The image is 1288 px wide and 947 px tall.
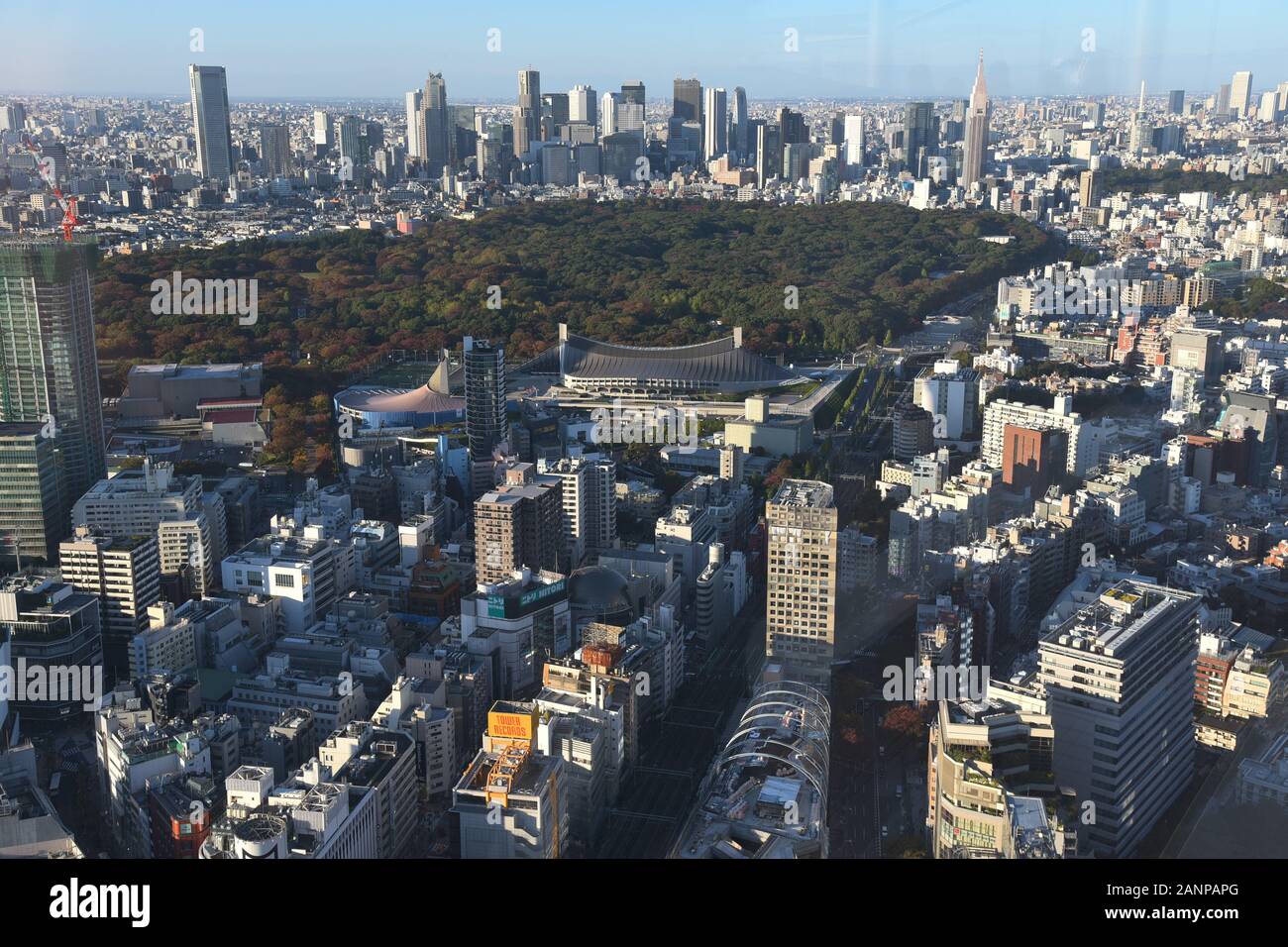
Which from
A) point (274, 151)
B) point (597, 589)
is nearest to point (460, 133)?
point (274, 151)

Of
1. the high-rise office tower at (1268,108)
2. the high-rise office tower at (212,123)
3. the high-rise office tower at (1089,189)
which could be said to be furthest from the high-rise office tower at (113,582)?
the high-rise office tower at (1089,189)

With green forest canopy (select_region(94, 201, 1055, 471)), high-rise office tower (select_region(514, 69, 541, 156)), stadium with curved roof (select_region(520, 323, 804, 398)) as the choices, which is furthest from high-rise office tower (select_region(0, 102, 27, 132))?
high-rise office tower (select_region(514, 69, 541, 156))

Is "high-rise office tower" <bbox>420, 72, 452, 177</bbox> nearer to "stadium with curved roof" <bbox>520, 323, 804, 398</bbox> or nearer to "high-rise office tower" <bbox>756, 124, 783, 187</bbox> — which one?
"high-rise office tower" <bbox>756, 124, 783, 187</bbox>

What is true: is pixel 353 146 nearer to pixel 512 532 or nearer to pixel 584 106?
pixel 584 106

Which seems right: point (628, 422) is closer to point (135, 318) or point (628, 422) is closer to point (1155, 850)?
point (135, 318)

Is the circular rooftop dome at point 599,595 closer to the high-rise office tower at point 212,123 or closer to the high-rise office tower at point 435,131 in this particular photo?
the high-rise office tower at point 212,123

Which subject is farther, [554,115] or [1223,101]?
[554,115]
